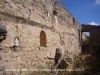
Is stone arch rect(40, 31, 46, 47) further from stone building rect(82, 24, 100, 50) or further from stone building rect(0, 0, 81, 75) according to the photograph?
stone building rect(82, 24, 100, 50)

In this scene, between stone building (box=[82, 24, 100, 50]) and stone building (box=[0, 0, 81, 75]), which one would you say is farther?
stone building (box=[82, 24, 100, 50])

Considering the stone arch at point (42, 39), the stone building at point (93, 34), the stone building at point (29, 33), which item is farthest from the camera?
the stone building at point (93, 34)

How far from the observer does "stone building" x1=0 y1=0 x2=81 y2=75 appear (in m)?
3.84

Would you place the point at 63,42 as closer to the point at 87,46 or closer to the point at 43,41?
the point at 43,41

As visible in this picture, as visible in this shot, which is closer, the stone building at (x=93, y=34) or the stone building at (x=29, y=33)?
the stone building at (x=29, y=33)

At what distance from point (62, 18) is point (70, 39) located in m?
1.65

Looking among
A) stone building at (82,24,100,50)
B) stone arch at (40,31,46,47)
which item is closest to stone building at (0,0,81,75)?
stone arch at (40,31,46,47)

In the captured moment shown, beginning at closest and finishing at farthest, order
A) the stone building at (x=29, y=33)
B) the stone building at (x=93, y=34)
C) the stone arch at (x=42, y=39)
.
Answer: the stone building at (x=29, y=33) < the stone arch at (x=42, y=39) < the stone building at (x=93, y=34)

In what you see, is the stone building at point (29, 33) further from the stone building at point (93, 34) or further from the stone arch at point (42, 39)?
the stone building at point (93, 34)

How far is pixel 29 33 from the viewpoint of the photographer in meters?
4.68

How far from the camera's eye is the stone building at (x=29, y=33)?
12.6 ft

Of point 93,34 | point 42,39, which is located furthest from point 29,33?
point 93,34

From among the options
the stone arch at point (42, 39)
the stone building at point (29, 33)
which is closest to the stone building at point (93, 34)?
the stone building at point (29, 33)

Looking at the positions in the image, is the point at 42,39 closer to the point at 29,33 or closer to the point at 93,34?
the point at 29,33
